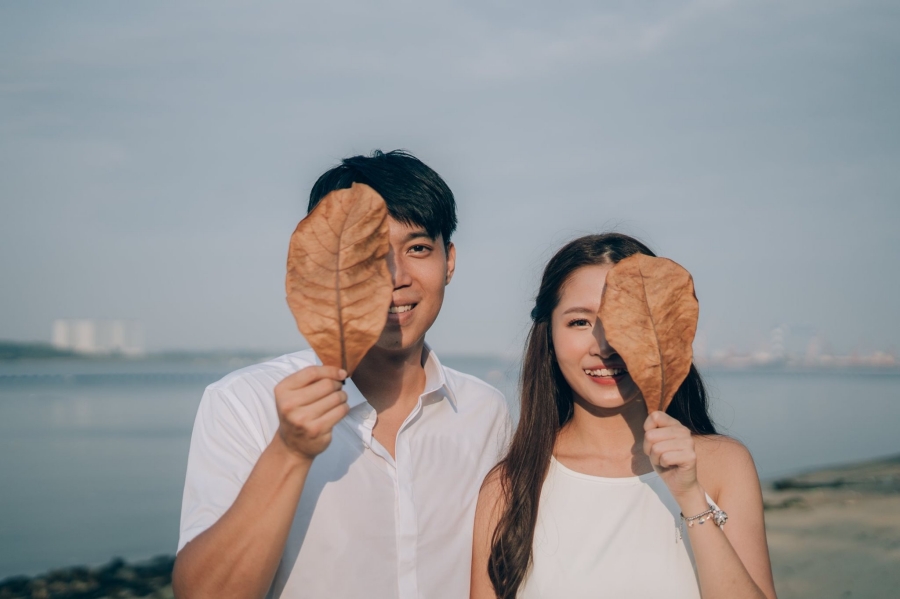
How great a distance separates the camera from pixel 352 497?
298 cm

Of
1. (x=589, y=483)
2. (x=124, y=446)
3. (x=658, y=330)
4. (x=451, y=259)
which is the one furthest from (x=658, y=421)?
(x=124, y=446)

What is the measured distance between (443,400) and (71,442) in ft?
85.6

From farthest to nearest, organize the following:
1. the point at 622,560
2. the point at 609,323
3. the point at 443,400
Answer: the point at 443,400 < the point at 622,560 < the point at 609,323

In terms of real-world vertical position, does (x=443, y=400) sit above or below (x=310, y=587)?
above

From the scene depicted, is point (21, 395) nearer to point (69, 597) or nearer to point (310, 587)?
point (69, 597)

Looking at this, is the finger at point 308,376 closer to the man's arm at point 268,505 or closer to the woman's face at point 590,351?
the man's arm at point 268,505

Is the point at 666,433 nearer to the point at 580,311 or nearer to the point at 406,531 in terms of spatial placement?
the point at 580,311

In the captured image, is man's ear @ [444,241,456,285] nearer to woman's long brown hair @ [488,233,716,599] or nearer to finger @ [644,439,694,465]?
woman's long brown hair @ [488,233,716,599]

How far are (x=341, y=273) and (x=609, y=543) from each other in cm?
174

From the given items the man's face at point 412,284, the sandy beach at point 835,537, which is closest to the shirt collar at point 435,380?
the man's face at point 412,284

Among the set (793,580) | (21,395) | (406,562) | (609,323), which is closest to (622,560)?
(406,562)

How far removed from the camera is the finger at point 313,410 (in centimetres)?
217

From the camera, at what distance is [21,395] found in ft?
133

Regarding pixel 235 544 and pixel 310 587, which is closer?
pixel 235 544
